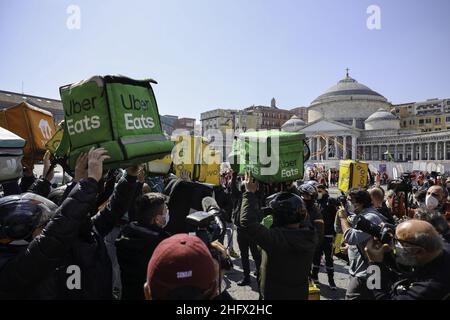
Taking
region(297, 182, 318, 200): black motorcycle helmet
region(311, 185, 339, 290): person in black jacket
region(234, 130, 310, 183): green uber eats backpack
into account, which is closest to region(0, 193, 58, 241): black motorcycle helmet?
Answer: region(234, 130, 310, 183): green uber eats backpack

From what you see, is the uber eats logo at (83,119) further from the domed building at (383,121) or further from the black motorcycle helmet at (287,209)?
the domed building at (383,121)

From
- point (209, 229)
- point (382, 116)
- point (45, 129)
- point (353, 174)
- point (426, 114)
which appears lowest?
point (209, 229)

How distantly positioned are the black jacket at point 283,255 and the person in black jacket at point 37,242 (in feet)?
4.54

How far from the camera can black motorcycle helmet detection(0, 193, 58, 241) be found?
2.16m

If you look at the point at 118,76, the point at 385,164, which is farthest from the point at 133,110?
the point at 385,164

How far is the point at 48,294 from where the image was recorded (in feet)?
7.18

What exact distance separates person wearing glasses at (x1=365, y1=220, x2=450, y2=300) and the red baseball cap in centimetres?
154

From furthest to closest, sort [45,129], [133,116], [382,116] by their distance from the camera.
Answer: [382,116]
[45,129]
[133,116]

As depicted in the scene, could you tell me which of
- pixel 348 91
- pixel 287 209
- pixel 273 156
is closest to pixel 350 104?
pixel 348 91

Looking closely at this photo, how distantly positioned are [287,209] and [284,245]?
0.31 metres

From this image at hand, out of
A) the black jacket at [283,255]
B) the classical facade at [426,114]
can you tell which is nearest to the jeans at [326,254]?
the black jacket at [283,255]

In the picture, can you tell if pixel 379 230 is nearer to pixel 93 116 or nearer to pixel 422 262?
pixel 422 262

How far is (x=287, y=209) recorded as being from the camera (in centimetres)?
304

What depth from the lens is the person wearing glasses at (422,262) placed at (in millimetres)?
2322
